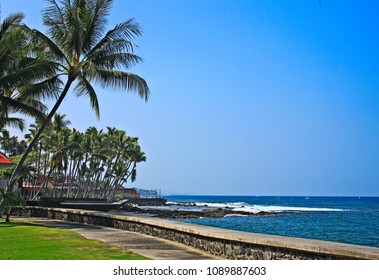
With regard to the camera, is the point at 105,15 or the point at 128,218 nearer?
the point at 128,218

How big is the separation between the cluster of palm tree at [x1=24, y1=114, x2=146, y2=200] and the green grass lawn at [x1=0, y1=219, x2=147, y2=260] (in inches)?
1647

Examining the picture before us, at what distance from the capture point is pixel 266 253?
9078 mm

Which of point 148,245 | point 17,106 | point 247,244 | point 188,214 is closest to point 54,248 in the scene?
point 148,245

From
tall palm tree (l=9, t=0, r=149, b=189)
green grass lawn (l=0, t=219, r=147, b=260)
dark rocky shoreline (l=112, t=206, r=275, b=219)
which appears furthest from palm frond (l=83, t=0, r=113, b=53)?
dark rocky shoreline (l=112, t=206, r=275, b=219)

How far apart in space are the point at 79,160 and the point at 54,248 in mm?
60623

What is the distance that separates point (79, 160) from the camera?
7050 centimetres

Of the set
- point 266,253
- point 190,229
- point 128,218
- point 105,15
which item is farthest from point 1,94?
point 266,253

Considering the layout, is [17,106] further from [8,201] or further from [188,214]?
[188,214]

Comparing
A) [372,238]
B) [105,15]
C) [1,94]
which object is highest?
[105,15]

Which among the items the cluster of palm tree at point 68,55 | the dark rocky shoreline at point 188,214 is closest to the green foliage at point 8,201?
the cluster of palm tree at point 68,55

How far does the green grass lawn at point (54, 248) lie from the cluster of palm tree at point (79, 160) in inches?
1647

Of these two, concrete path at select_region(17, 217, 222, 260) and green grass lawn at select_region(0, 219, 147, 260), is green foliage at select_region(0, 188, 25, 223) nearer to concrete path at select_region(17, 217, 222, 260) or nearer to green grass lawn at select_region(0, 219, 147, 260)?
green grass lawn at select_region(0, 219, 147, 260)
